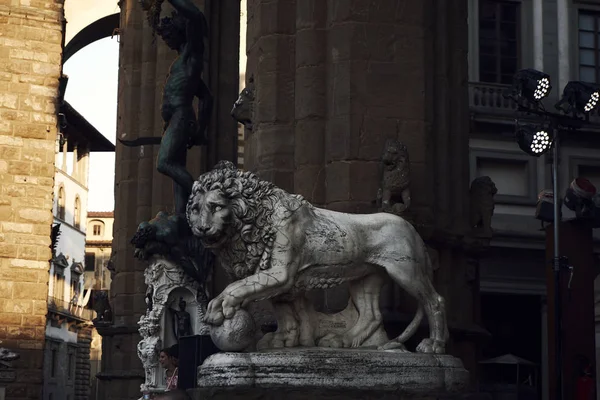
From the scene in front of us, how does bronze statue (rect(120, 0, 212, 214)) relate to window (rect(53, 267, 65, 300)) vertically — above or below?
below

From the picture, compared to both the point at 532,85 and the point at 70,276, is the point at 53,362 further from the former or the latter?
the point at 532,85

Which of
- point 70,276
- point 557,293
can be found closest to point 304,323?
point 557,293

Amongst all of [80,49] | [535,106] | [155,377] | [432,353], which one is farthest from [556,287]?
[80,49]

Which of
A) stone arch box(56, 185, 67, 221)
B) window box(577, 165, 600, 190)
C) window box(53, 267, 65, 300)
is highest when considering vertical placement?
stone arch box(56, 185, 67, 221)

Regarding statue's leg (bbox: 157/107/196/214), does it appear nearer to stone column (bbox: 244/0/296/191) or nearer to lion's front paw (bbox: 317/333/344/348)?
stone column (bbox: 244/0/296/191)

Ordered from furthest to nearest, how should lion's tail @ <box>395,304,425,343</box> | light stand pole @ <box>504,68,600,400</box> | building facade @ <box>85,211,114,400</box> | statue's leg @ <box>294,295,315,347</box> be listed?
building facade @ <box>85,211,114,400</box> < light stand pole @ <box>504,68,600,400</box> < lion's tail @ <box>395,304,425,343</box> < statue's leg @ <box>294,295,315,347</box>

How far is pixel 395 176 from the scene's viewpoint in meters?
9.62

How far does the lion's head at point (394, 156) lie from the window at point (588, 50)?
21.9 metres

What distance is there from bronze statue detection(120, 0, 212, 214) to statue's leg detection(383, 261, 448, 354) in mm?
5467

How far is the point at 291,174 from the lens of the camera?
416 inches

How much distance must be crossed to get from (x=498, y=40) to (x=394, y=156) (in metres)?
21.5

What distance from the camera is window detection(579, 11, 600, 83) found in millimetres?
30828

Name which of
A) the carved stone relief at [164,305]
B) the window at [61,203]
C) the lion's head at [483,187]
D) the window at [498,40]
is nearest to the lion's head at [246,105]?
the lion's head at [483,187]

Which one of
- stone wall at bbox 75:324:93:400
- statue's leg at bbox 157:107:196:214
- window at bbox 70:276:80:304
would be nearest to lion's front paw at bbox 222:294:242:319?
statue's leg at bbox 157:107:196:214
